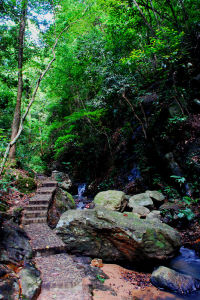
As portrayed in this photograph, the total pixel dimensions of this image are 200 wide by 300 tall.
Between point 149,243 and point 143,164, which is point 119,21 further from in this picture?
point 149,243

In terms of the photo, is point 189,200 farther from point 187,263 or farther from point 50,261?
point 50,261

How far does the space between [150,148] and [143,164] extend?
3.07 feet

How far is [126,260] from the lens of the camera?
4.50 m

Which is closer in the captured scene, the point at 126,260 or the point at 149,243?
the point at 149,243

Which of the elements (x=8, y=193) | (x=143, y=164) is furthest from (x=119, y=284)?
(x=143, y=164)

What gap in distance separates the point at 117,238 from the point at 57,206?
258 centimetres

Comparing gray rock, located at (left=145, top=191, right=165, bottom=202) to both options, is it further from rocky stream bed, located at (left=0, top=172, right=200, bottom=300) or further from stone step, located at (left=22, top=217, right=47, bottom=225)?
stone step, located at (left=22, top=217, right=47, bottom=225)

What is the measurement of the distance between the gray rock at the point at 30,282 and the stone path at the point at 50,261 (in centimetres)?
11

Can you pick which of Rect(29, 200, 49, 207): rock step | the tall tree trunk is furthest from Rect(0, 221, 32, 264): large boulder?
the tall tree trunk

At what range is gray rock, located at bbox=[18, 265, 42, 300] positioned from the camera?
2426mm

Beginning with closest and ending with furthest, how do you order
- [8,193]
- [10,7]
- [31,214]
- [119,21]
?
[31,214], [8,193], [10,7], [119,21]

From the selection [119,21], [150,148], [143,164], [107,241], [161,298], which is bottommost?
[161,298]

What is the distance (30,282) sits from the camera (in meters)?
2.61

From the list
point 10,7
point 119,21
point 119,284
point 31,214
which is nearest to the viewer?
point 119,284
